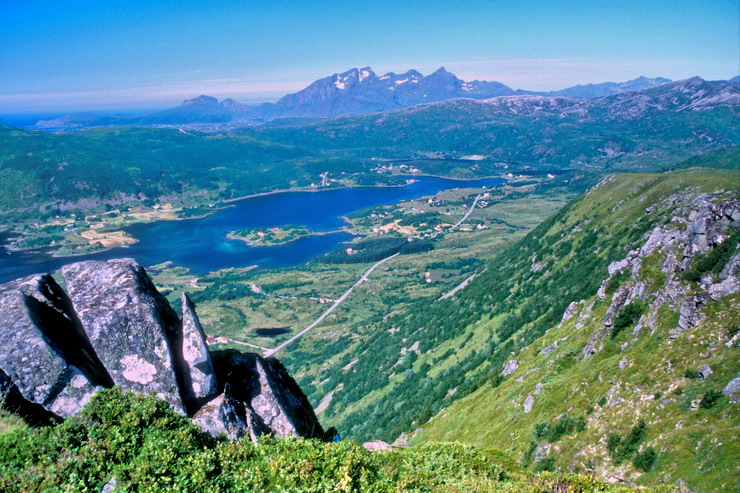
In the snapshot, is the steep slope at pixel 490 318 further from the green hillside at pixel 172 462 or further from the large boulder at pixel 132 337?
the large boulder at pixel 132 337

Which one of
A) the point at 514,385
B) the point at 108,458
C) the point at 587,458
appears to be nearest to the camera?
the point at 108,458

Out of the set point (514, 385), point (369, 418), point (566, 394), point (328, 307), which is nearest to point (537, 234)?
point (328, 307)

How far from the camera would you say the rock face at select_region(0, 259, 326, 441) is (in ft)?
64.2

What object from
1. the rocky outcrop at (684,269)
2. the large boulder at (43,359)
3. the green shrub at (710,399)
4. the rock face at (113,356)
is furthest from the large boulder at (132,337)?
the rocky outcrop at (684,269)

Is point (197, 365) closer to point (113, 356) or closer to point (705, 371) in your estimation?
point (113, 356)

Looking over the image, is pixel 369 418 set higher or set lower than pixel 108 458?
lower

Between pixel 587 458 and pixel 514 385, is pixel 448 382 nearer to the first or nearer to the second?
pixel 514 385

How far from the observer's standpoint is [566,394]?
51.2 meters

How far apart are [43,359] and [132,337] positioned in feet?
11.8

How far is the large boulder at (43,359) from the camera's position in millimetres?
19328

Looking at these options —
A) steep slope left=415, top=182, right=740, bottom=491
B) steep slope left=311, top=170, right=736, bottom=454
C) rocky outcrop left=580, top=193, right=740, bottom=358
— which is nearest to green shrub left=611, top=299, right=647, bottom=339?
steep slope left=415, top=182, right=740, bottom=491

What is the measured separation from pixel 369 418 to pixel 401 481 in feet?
288

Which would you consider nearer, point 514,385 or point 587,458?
point 587,458

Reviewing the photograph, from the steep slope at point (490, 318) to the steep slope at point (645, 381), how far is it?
17.1 m
